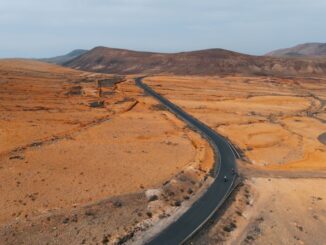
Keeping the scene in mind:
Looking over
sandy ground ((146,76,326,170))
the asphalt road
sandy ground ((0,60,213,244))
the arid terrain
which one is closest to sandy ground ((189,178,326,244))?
the arid terrain

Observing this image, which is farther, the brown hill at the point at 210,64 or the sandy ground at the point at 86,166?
the brown hill at the point at 210,64

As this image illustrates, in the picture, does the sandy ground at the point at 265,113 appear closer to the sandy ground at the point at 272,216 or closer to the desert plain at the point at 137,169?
the desert plain at the point at 137,169

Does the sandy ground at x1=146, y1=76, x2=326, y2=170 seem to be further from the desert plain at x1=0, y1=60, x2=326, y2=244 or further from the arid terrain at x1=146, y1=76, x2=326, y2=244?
the desert plain at x1=0, y1=60, x2=326, y2=244

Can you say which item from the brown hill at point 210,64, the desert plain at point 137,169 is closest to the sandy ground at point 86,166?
the desert plain at point 137,169

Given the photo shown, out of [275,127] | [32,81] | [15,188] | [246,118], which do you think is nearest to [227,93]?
[246,118]

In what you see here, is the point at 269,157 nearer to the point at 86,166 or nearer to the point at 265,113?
the point at 86,166

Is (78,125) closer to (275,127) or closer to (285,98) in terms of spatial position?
(275,127)

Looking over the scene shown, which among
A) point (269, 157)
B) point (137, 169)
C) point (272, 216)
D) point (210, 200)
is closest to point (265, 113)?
point (269, 157)
